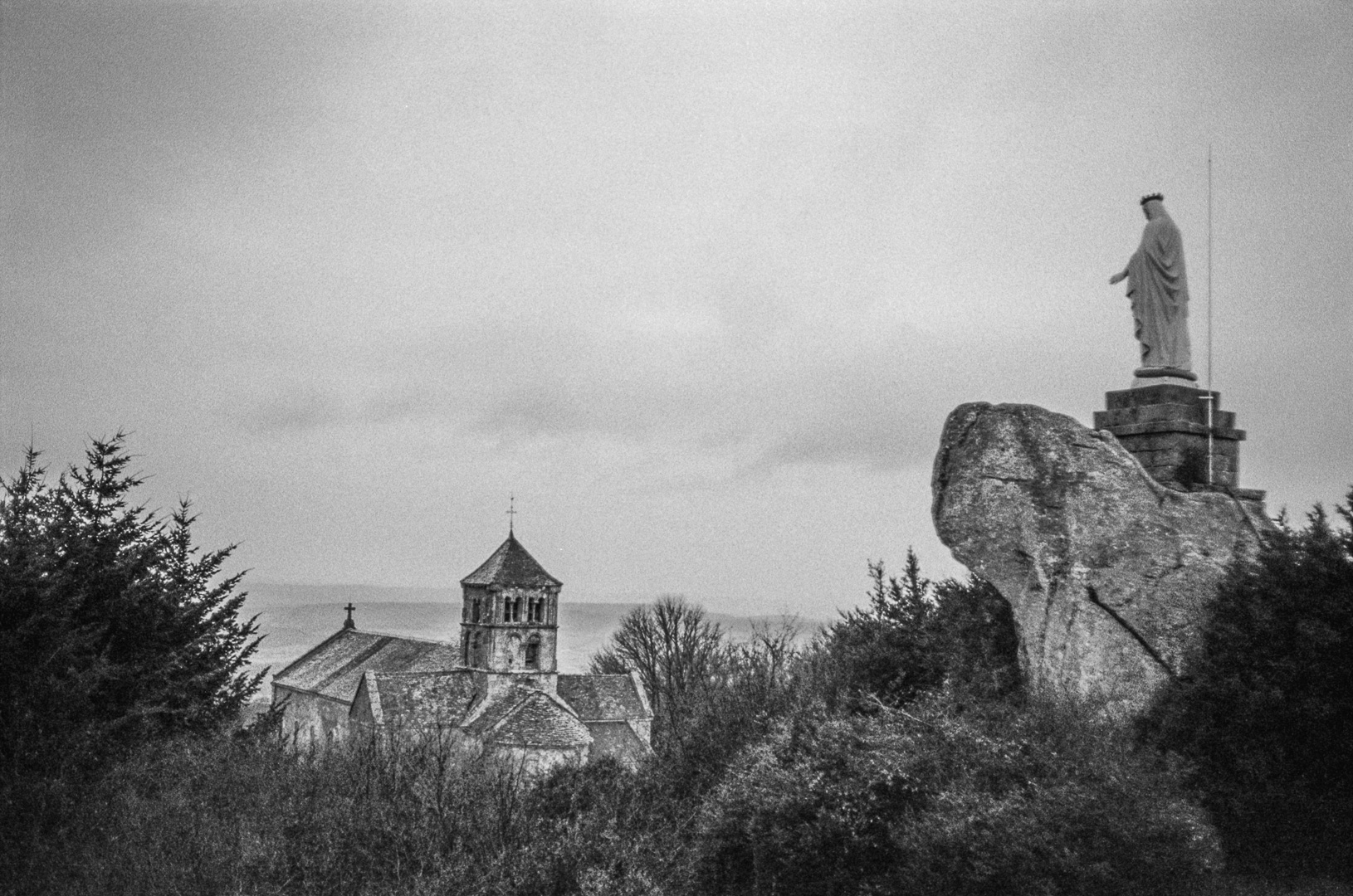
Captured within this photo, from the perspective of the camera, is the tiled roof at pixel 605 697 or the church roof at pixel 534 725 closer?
the church roof at pixel 534 725

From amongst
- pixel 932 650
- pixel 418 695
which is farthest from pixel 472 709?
pixel 932 650

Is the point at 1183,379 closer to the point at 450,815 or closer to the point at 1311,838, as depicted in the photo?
the point at 1311,838

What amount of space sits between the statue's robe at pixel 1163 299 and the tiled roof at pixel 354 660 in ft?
144

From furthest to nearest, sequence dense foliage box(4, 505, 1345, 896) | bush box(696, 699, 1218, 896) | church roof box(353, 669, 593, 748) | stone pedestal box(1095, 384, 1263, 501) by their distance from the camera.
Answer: church roof box(353, 669, 593, 748) < stone pedestal box(1095, 384, 1263, 501) < dense foliage box(4, 505, 1345, 896) < bush box(696, 699, 1218, 896)

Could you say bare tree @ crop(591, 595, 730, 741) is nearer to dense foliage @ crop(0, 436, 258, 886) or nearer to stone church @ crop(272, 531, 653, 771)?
stone church @ crop(272, 531, 653, 771)

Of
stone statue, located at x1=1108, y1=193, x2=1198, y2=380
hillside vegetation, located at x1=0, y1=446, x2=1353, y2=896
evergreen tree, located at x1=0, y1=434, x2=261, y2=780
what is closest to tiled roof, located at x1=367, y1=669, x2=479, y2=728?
evergreen tree, located at x1=0, y1=434, x2=261, y2=780

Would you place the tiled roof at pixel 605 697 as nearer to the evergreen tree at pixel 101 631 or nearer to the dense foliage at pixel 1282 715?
the evergreen tree at pixel 101 631

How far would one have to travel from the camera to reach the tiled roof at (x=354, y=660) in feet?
191

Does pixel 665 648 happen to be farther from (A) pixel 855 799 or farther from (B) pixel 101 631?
(A) pixel 855 799

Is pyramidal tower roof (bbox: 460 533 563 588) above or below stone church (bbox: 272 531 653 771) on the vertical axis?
above

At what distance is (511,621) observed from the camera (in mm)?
53625

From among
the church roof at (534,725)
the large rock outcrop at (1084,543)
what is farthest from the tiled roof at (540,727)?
the large rock outcrop at (1084,543)

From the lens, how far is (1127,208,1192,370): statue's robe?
17.2 metres

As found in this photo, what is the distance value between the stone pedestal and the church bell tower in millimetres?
39671
